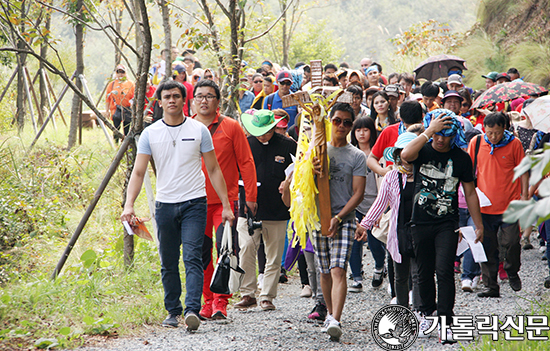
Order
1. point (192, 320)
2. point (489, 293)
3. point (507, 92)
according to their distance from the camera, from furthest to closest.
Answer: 1. point (507, 92)
2. point (489, 293)
3. point (192, 320)

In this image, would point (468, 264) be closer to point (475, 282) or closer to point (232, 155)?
point (475, 282)

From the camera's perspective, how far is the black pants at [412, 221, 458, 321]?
500 cm

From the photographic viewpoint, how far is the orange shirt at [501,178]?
268 inches

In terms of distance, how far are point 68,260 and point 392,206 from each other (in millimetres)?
4323

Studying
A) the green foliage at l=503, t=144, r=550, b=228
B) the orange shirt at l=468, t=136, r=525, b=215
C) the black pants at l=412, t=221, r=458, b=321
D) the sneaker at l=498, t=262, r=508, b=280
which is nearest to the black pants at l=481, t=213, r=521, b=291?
the orange shirt at l=468, t=136, r=525, b=215

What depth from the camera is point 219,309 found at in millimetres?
5988

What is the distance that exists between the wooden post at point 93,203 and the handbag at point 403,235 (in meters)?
3.08

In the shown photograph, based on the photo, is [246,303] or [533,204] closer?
[533,204]

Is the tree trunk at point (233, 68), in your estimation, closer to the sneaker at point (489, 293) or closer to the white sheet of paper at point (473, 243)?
the white sheet of paper at point (473, 243)

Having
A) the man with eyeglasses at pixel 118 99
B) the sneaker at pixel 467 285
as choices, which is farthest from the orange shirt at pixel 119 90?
the sneaker at pixel 467 285

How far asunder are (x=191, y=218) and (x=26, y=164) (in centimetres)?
523

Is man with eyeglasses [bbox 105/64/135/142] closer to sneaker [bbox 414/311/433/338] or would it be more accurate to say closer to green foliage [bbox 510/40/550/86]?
sneaker [bbox 414/311/433/338]

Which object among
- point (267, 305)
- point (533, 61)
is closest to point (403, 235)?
point (267, 305)

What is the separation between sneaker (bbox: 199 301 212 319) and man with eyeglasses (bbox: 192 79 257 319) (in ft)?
0.03
